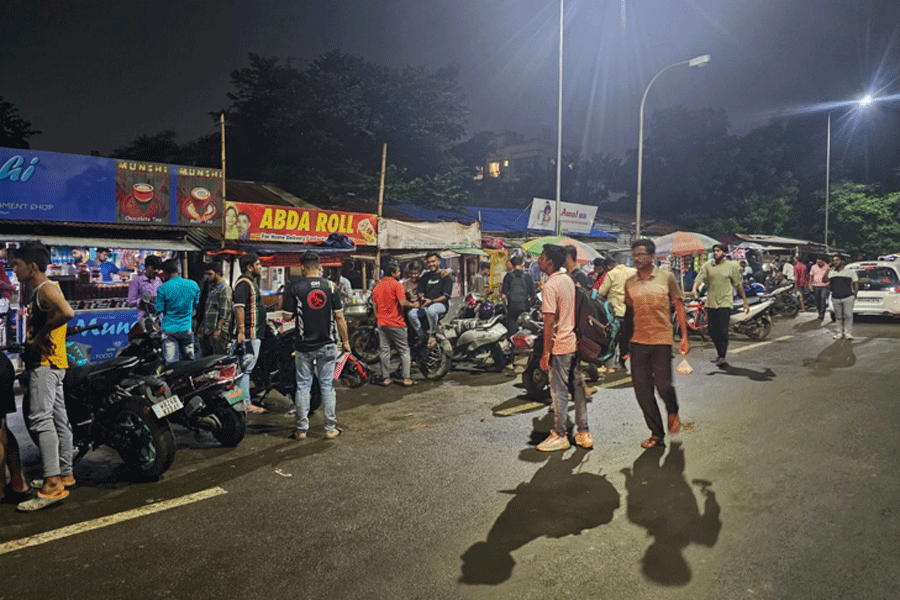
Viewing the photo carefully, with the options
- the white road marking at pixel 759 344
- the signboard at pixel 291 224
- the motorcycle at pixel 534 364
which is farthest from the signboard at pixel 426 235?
the white road marking at pixel 759 344

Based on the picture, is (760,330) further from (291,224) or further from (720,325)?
(291,224)

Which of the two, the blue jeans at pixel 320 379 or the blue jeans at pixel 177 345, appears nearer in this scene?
the blue jeans at pixel 320 379

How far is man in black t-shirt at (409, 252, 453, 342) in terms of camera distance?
31.4 ft

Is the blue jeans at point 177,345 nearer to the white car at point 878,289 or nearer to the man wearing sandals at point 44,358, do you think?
the man wearing sandals at point 44,358

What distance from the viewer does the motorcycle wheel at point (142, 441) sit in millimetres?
4996

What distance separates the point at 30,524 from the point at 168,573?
149 cm

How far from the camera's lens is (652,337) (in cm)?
569

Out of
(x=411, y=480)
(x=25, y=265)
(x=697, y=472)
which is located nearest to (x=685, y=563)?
(x=697, y=472)

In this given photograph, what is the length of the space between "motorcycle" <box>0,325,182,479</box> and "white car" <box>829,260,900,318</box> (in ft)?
54.5

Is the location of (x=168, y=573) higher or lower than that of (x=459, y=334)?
lower

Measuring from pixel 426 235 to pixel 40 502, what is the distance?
1367 cm

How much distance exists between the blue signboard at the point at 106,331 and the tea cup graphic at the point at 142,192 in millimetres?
2427

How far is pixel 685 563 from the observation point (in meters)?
3.42

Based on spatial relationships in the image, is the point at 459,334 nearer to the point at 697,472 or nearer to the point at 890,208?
the point at 697,472
